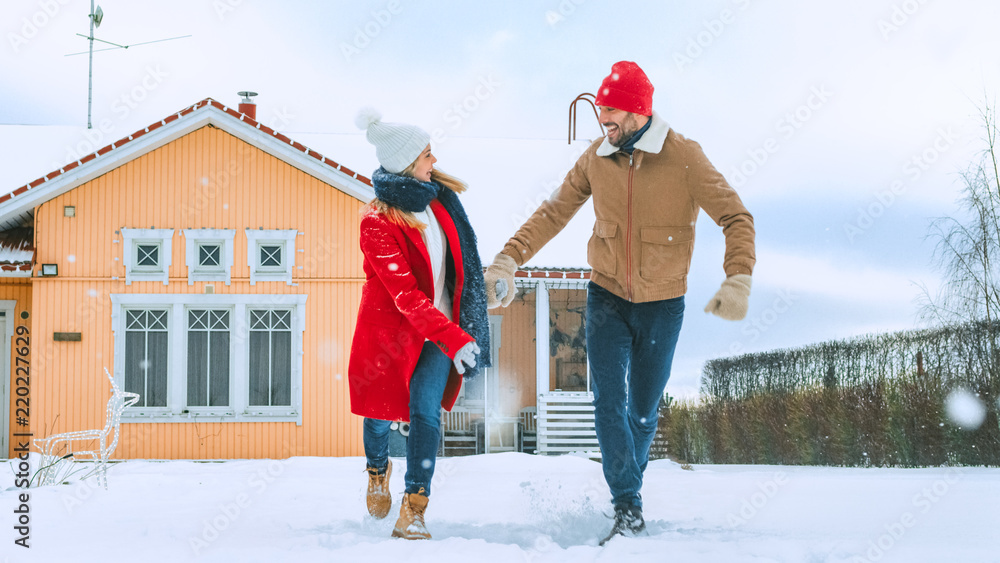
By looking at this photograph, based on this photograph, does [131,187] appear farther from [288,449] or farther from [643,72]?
[643,72]

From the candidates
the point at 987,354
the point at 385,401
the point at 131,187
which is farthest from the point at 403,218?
the point at 987,354

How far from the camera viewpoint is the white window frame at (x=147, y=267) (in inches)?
419

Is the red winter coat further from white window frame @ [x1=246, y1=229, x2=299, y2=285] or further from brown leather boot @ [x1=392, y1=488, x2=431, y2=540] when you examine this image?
white window frame @ [x1=246, y1=229, x2=299, y2=285]

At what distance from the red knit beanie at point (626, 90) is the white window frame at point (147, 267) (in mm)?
8021

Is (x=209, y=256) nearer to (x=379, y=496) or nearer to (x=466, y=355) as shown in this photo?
(x=379, y=496)

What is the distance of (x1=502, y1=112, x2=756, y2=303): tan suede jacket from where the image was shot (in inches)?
156

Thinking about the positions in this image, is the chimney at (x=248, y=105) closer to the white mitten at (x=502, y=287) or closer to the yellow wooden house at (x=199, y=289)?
the yellow wooden house at (x=199, y=289)

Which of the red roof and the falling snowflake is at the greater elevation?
the red roof

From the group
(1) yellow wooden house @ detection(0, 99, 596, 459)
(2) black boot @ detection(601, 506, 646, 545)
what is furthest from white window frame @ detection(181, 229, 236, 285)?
(2) black boot @ detection(601, 506, 646, 545)

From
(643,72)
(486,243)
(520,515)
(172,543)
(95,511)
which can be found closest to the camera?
(172,543)

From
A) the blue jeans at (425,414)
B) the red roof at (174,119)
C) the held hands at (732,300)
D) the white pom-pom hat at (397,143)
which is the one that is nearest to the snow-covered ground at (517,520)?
the blue jeans at (425,414)

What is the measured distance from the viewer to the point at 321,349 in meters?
10.7

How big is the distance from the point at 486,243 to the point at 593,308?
7.99 meters

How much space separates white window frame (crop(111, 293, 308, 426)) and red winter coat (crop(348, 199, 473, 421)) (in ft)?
22.6
